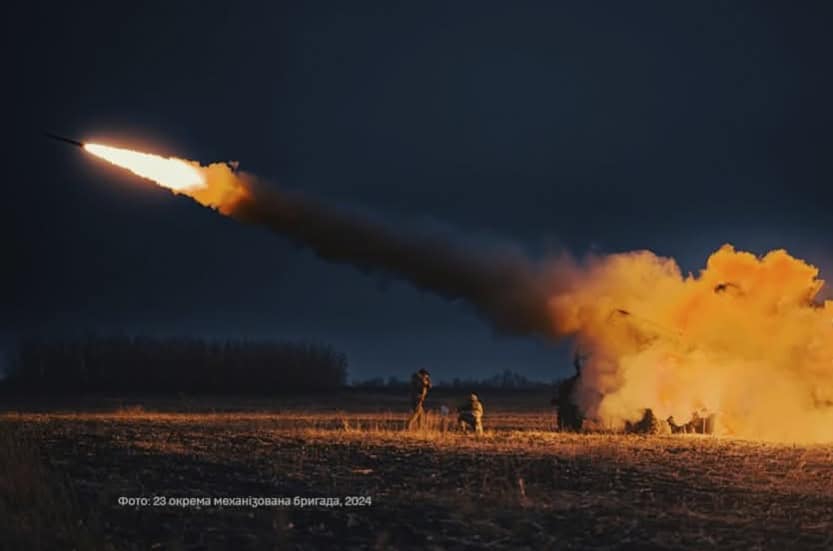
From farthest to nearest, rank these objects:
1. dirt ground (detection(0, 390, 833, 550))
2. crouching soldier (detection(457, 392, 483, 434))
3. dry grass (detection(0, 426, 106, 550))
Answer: crouching soldier (detection(457, 392, 483, 434)) < dry grass (detection(0, 426, 106, 550)) < dirt ground (detection(0, 390, 833, 550))

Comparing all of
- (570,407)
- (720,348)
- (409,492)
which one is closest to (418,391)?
(570,407)

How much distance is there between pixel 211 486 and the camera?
1895 cm

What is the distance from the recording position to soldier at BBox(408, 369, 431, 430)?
3269 cm

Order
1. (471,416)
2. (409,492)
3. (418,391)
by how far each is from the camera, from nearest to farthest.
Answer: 1. (409,492)
2. (471,416)
3. (418,391)

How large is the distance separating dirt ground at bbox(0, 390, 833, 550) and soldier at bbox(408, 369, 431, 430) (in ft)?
17.5

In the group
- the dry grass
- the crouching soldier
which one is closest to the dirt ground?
the dry grass

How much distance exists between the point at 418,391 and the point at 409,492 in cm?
1453

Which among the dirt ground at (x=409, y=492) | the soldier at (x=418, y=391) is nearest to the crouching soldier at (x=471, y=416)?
the soldier at (x=418, y=391)

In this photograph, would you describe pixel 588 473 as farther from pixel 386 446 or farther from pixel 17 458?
pixel 17 458

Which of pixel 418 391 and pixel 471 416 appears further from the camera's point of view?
pixel 418 391

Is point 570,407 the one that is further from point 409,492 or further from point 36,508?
point 36,508

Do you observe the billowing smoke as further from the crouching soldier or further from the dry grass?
the dry grass

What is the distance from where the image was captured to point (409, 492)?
60.3 feet

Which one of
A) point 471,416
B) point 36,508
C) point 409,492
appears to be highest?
point 471,416
